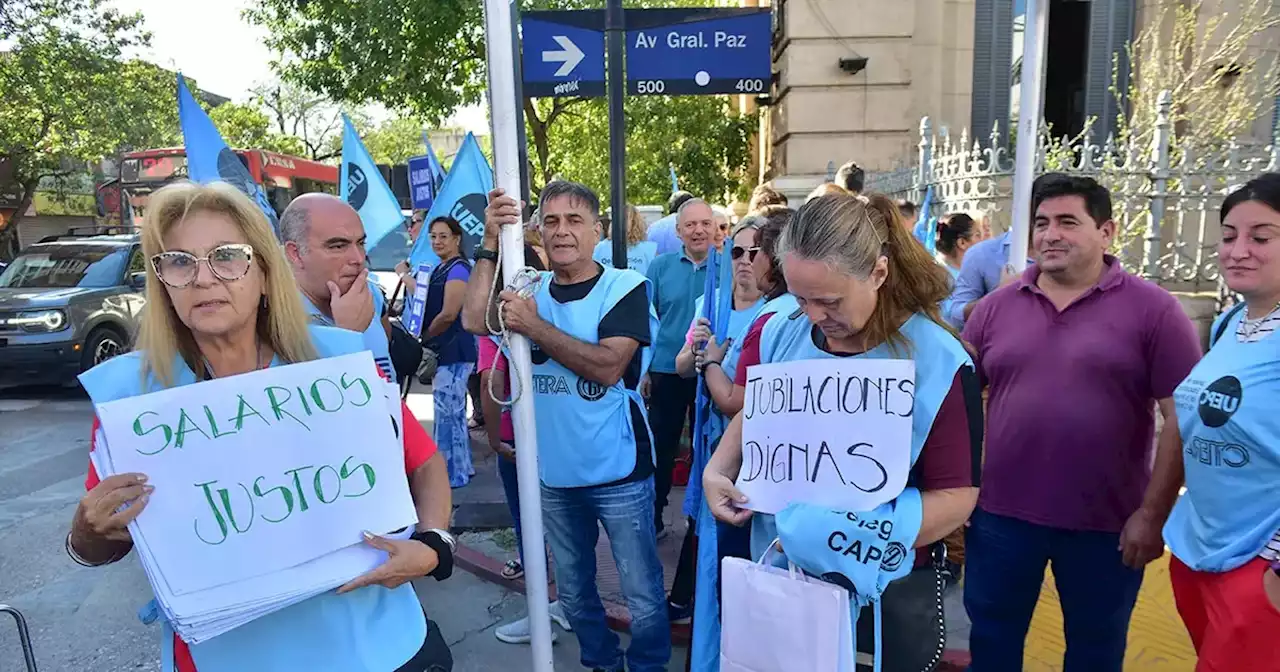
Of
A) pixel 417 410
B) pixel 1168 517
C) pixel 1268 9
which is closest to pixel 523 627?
pixel 1168 517

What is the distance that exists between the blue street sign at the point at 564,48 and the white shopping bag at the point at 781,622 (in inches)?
126

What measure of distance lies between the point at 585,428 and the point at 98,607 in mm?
3418

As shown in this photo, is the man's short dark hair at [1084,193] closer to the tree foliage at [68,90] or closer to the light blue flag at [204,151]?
the light blue flag at [204,151]

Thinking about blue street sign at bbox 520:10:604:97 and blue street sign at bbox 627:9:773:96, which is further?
blue street sign at bbox 627:9:773:96

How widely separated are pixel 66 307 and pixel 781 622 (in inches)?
422

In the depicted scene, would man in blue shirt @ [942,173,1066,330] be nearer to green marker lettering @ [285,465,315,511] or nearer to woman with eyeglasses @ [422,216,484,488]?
woman with eyeglasses @ [422,216,484,488]

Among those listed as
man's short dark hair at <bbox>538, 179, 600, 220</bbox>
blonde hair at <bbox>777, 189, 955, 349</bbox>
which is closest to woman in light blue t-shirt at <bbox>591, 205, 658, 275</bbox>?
man's short dark hair at <bbox>538, 179, 600, 220</bbox>

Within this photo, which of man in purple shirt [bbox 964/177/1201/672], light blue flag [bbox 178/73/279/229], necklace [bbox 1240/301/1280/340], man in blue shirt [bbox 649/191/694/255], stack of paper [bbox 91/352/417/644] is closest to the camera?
stack of paper [bbox 91/352/417/644]

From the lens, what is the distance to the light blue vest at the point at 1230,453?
6.27 feet

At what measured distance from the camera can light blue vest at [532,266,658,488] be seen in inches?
118

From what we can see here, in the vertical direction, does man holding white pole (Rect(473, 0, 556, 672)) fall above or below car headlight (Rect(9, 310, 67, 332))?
above

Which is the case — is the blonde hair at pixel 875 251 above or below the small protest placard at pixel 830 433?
above

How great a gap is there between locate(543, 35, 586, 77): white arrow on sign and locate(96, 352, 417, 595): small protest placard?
298 centimetres

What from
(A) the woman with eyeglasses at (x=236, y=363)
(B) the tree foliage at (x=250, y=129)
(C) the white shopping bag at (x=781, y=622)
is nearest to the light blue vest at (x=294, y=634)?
(A) the woman with eyeglasses at (x=236, y=363)
